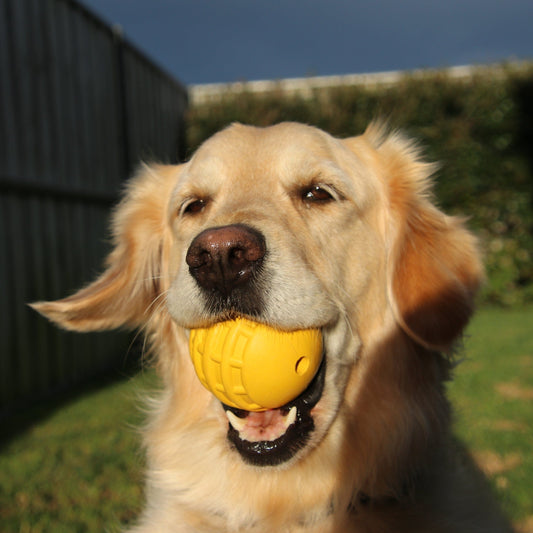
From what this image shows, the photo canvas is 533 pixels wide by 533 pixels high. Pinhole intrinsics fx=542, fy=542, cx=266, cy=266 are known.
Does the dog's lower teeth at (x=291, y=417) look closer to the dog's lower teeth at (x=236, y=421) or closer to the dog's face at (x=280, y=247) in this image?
the dog's face at (x=280, y=247)

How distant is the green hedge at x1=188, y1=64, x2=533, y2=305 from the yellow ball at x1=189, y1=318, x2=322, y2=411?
29.2ft

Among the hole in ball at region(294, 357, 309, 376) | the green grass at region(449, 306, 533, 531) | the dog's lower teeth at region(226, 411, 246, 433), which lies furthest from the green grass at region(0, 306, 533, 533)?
the hole in ball at region(294, 357, 309, 376)

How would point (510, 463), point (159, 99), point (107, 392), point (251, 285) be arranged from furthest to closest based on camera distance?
point (159, 99)
point (107, 392)
point (510, 463)
point (251, 285)

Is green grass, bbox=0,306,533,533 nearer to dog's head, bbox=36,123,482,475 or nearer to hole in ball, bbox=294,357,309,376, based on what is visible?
dog's head, bbox=36,123,482,475

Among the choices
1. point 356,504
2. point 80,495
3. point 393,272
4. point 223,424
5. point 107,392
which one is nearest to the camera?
point 356,504

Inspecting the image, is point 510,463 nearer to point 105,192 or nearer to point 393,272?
point 393,272

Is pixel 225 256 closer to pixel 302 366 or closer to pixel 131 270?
pixel 302 366

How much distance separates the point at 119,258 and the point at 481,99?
372 inches

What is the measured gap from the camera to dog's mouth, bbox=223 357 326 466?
77.7 inches

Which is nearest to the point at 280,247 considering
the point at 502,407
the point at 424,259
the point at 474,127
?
the point at 424,259

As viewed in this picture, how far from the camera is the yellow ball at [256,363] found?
183 cm

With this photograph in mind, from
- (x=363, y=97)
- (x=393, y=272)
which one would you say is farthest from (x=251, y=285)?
(x=363, y=97)

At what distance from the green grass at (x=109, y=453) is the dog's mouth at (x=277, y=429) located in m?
1.03

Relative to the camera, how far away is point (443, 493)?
7.18ft
